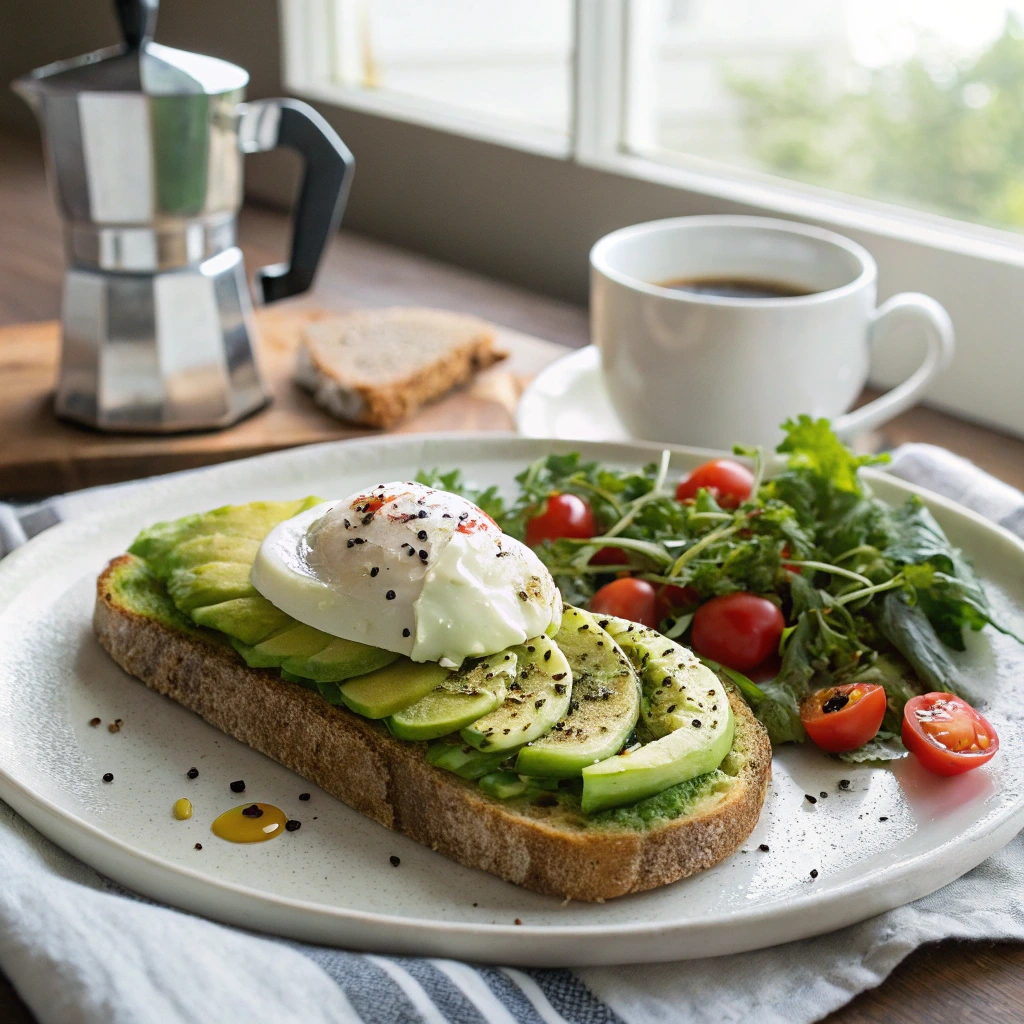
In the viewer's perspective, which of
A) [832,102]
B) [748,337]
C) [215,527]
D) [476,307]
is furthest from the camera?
[832,102]

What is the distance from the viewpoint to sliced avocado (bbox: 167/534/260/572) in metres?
1.95

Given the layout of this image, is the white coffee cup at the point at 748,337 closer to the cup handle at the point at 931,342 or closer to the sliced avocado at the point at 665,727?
the cup handle at the point at 931,342

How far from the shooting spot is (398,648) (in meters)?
1.64

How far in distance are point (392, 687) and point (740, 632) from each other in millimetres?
634

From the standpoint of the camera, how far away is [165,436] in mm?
2912

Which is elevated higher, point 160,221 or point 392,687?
point 160,221

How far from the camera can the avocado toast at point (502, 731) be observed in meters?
1.47

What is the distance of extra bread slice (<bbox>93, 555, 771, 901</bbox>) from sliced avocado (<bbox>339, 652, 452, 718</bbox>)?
6cm

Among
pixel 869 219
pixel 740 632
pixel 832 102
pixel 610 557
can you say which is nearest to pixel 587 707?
pixel 740 632

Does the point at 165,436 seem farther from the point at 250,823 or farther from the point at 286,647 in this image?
the point at 250,823

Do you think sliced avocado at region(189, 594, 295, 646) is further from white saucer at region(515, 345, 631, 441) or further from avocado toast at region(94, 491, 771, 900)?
white saucer at region(515, 345, 631, 441)

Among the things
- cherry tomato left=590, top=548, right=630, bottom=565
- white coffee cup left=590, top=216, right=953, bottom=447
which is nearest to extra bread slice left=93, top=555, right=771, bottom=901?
cherry tomato left=590, top=548, right=630, bottom=565

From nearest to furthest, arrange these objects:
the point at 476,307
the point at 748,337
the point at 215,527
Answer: the point at 215,527, the point at 748,337, the point at 476,307

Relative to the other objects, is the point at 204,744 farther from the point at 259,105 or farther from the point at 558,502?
the point at 259,105
